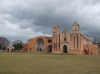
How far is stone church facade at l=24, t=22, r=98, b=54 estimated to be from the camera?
211 ft

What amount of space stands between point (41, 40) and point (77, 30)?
1970 centimetres

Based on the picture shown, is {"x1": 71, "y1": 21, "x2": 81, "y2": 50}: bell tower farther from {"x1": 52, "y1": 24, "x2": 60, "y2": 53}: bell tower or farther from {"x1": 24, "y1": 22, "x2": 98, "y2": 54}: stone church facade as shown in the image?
{"x1": 52, "y1": 24, "x2": 60, "y2": 53}: bell tower

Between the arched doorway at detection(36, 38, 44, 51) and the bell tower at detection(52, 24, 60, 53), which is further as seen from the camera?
the arched doorway at detection(36, 38, 44, 51)

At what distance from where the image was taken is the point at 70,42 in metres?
66.5

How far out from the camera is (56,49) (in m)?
68.8

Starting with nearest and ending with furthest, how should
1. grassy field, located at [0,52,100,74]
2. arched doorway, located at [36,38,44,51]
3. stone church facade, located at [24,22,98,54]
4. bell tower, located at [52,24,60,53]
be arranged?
grassy field, located at [0,52,100,74]
stone church facade, located at [24,22,98,54]
bell tower, located at [52,24,60,53]
arched doorway, located at [36,38,44,51]

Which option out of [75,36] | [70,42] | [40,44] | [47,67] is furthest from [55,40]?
[47,67]

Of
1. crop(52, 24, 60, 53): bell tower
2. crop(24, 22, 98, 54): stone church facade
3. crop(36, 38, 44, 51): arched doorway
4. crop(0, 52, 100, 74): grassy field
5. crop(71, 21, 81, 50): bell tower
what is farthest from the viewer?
crop(36, 38, 44, 51): arched doorway

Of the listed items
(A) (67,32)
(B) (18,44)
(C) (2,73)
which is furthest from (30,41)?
(C) (2,73)

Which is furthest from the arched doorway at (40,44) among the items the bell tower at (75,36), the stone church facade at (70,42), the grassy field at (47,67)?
the grassy field at (47,67)

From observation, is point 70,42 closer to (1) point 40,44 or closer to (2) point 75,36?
(2) point 75,36

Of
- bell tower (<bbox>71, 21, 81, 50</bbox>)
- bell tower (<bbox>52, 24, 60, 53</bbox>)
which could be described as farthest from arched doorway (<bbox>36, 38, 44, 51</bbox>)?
bell tower (<bbox>71, 21, 81, 50</bbox>)

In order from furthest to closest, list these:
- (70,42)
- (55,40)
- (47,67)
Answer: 1. (55,40)
2. (70,42)
3. (47,67)

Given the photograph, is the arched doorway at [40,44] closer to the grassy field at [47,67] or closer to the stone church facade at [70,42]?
the stone church facade at [70,42]
